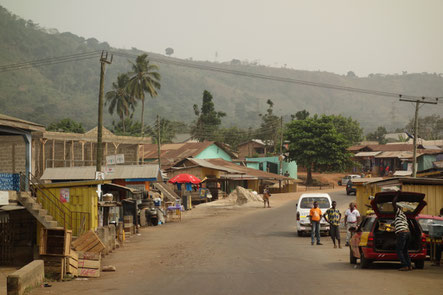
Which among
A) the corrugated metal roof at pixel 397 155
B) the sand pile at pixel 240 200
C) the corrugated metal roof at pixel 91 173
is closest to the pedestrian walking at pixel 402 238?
the corrugated metal roof at pixel 91 173

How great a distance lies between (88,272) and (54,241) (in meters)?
1.77

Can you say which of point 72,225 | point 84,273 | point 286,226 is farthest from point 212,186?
point 84,273

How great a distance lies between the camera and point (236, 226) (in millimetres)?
34031

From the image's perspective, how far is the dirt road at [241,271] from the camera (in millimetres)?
12508

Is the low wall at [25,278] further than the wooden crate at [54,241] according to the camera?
No

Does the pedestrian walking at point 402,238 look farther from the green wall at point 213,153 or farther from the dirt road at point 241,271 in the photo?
the green wall at point 213,153

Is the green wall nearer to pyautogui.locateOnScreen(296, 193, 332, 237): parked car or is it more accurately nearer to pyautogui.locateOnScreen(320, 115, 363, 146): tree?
pyautogui.locateOnScreen(320, 115, 363, 146): tree

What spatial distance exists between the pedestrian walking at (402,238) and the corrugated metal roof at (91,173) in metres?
22.4

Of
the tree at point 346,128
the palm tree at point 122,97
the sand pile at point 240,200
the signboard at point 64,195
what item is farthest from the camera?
the tree at point 346,128

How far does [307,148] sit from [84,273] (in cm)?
6669

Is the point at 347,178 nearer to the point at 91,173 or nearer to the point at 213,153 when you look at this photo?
the point at 213,153

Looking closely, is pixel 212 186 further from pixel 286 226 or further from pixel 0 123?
pixel 0 123

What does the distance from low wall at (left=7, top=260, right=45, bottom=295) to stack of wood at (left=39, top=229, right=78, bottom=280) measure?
0.85 metres

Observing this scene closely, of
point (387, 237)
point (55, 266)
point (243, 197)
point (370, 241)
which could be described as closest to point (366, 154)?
point (243, 197)
